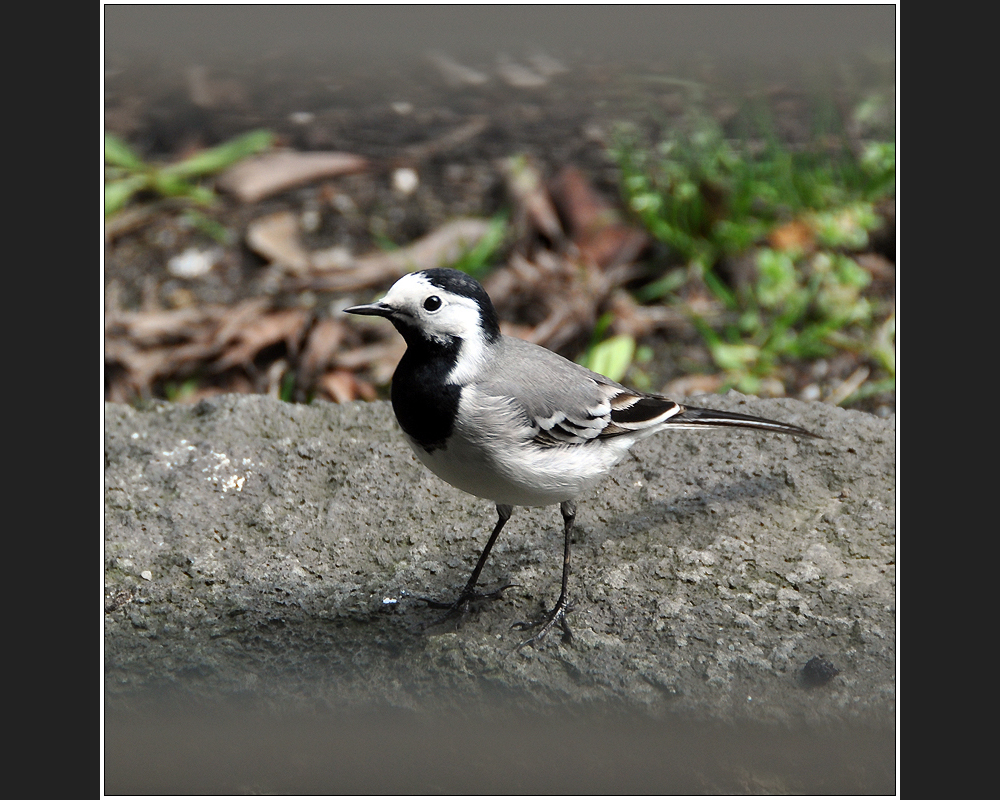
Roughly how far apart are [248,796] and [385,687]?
690 mm

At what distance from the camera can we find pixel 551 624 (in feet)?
13.6

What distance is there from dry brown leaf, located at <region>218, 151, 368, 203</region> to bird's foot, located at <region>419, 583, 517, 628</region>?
14.2ft

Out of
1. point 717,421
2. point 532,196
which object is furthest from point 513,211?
point 717,421

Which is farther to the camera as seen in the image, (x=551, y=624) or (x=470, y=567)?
(x=470, y=567)

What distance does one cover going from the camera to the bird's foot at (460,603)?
166 inches

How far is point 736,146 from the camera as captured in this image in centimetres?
751

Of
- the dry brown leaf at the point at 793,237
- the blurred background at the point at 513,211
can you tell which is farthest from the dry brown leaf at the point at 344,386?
the dry brown leaf at the point at 793,237

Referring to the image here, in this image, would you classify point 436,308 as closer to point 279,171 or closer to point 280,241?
point 280,241

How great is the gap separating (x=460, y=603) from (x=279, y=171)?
14.9ft

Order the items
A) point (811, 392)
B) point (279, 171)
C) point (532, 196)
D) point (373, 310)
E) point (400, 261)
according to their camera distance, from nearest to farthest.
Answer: point (373, 310) < point (811, 392) < point (400, 261) < point (532, 196) < point (279, 171)

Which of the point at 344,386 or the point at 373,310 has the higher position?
the point at 373,310

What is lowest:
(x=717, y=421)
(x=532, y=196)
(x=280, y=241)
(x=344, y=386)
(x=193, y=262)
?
A: (x=344, y=386)

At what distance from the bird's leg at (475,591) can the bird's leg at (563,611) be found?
22 cm

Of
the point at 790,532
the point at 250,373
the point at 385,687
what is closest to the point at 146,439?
the point at 250,373
